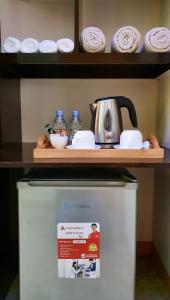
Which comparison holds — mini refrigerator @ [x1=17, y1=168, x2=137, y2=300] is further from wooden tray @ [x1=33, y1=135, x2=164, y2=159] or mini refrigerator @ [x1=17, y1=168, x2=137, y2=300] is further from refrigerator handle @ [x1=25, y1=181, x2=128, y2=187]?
wooden tray @ [x1=33, y1=135, x2=164, y2=159]

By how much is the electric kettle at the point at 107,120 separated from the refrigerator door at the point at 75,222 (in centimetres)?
28

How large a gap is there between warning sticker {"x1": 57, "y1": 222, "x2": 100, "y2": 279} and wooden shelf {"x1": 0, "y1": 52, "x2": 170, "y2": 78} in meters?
0.79

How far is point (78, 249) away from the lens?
1248 mm

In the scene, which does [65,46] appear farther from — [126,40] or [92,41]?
[126,40]

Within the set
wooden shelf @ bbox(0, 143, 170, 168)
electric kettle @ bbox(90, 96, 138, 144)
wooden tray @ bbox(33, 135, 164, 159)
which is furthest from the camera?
electric kettle @ bbox(90, 96, 138, 144)

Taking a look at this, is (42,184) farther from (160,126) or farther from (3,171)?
(160,126)

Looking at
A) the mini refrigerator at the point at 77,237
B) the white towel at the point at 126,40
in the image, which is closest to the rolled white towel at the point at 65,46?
the white towel at the point at 126,40

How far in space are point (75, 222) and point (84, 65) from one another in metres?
0.82

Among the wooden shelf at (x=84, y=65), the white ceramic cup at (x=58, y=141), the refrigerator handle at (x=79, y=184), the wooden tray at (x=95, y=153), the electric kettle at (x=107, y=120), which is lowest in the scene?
the refrigerator handle at (x=79, y=184)

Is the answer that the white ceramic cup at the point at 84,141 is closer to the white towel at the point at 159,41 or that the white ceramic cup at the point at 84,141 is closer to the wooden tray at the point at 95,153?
the wooden tray at the point at 95,153

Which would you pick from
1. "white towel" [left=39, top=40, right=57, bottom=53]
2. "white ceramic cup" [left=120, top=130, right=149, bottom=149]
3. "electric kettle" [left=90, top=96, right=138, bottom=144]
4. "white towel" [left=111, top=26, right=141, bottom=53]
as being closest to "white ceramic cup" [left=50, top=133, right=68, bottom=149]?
"electric kettle" [left=90, top=96, right=138, bottom=144]

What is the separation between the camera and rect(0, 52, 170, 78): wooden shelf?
1.31 meters

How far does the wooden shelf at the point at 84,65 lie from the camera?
131cm

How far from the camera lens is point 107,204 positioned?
4.02ft
